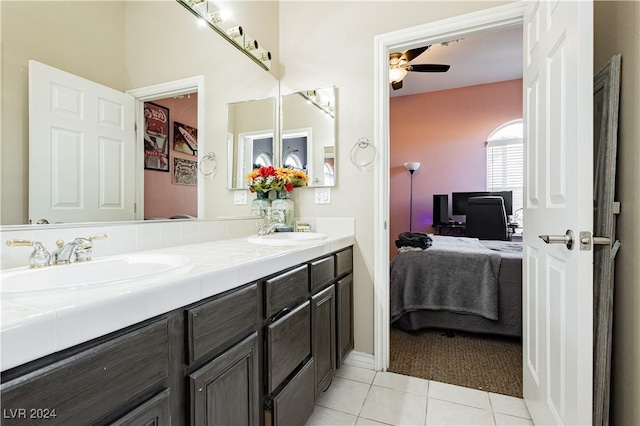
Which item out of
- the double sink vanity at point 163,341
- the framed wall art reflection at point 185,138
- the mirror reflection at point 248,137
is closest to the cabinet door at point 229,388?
the double sink vanity at point 163,341

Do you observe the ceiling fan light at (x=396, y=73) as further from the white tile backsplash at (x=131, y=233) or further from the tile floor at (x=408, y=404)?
the tile floor at (x=408, y=404)

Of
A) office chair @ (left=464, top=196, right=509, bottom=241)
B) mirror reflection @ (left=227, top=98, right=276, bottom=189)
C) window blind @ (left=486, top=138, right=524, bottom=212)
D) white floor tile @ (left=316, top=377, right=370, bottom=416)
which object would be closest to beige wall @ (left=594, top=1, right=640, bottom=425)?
white floor tile @ (left=316, top=377, right=370, bottom=416)

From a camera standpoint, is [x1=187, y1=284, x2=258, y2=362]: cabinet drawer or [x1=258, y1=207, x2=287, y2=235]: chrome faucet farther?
[x1=258, y1=207, x2=287, y2=235]: chrome faucet

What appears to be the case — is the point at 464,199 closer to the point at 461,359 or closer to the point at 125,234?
the point at 461,359

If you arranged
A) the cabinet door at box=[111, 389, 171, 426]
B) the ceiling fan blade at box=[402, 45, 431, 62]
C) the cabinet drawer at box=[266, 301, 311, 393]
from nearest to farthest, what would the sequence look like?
the cabinet door at box=[111, 389, 171, 426], the cabinet drawer at box=[266, 301, 311, 393], the ceiling fan blade at box=[402, 45, 431, 62]

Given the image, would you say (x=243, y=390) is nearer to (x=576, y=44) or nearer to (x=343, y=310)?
(x=343, y=310)

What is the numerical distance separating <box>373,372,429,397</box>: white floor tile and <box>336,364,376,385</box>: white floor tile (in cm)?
4

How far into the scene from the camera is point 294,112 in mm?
2301

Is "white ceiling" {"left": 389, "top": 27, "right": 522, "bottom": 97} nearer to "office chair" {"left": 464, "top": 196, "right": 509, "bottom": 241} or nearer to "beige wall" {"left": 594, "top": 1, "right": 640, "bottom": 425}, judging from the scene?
"office chair" {"left": 464, "top": 196, "right": 509, "bottom": 241}

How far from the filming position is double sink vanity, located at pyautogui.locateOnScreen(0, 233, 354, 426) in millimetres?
509

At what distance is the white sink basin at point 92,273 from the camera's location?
2.40 feet

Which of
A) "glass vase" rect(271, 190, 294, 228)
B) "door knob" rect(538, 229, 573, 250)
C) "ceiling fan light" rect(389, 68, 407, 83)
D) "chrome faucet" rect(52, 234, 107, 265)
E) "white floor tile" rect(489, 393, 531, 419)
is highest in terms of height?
"ceiling fan light" rect(389, 68, 407, 83)

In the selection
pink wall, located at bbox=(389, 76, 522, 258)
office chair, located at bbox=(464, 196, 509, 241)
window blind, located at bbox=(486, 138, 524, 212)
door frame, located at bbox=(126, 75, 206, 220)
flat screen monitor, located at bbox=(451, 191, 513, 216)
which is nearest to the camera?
door frame, located at bbox=(126, 75, 206, 220)

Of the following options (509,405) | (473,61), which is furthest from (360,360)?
(473,61)
